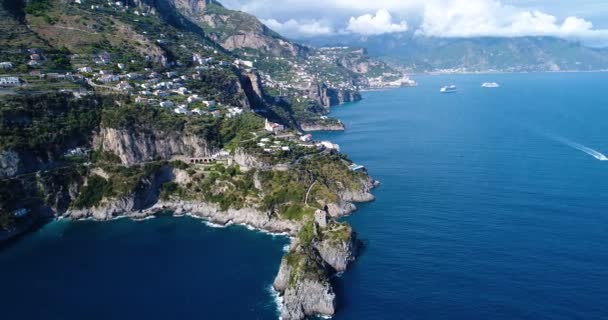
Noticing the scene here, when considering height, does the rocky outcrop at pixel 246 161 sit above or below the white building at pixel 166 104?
below

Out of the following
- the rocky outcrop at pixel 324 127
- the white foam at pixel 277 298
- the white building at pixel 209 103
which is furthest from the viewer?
the rocky outcrop at pixel 324 127

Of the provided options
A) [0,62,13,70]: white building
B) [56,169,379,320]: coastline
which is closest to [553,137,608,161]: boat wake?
[56,169,379,320]: coastline

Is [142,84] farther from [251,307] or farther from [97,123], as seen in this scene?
[251,307]

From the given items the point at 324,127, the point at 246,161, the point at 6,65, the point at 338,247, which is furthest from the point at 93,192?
the point at 324,127

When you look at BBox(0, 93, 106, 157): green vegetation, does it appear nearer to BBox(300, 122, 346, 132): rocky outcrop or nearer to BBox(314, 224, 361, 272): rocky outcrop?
BBox(314, 224, 361, 272): rocky outcrop

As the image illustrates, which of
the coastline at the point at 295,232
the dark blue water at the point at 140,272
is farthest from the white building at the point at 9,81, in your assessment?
the dark blue water at the point at 140,272

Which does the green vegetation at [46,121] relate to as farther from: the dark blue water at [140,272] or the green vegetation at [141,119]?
the dark blue water at [140,272]

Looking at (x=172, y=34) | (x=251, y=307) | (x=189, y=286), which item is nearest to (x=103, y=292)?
(x=189, y=286)

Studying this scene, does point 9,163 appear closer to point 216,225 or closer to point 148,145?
point 148,145
